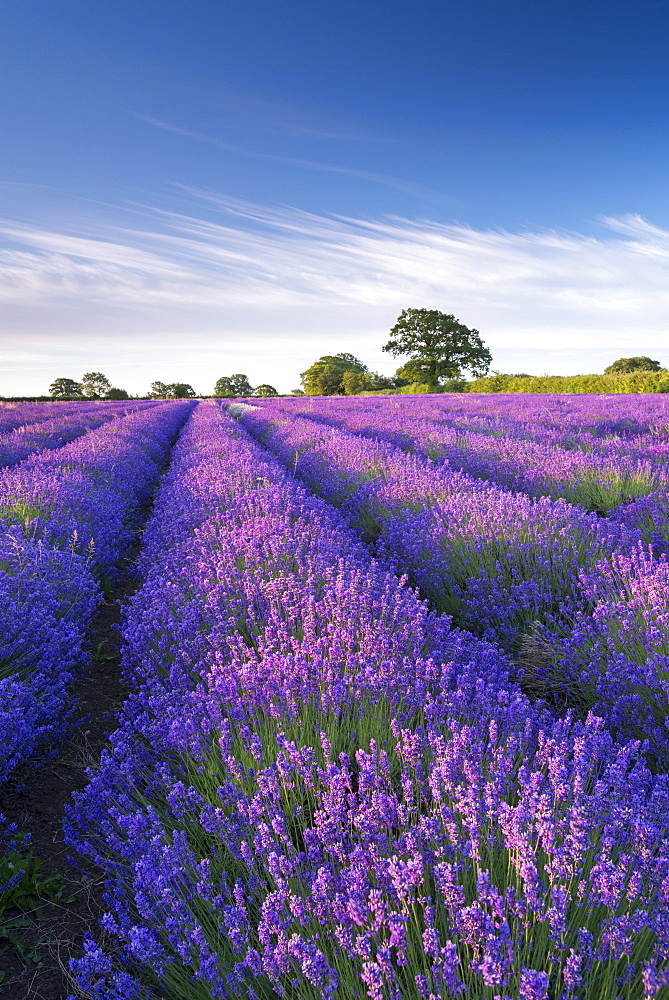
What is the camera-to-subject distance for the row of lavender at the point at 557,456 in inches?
208

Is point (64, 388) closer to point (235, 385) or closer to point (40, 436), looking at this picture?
point (235, 385)

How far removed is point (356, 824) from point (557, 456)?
5667mm

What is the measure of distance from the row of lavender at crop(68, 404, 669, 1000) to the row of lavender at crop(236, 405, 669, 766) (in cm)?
49

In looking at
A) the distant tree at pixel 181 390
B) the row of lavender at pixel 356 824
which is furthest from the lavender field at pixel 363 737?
the distant tree at pixel 181 390

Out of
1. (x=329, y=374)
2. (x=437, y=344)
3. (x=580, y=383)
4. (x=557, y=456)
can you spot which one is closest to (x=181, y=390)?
(x=329, y=374)

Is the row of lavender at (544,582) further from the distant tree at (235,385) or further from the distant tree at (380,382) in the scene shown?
the distant tree at (235,385)

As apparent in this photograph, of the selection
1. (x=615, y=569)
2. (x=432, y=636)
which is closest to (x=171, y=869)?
(x=432, y=636)

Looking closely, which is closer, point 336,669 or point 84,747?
point 336,669

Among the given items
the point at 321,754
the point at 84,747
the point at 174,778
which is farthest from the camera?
the point at 84,747

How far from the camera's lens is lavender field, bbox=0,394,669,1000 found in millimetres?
1096

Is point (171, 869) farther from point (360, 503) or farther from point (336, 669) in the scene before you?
point (360, 503)

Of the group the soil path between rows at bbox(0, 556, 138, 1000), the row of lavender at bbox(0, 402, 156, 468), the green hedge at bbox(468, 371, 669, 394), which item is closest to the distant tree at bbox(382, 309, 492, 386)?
the green hedge at bbox(468, 371, 669, 394)

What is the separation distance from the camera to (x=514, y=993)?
1.01 metres

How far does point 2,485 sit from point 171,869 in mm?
4884
